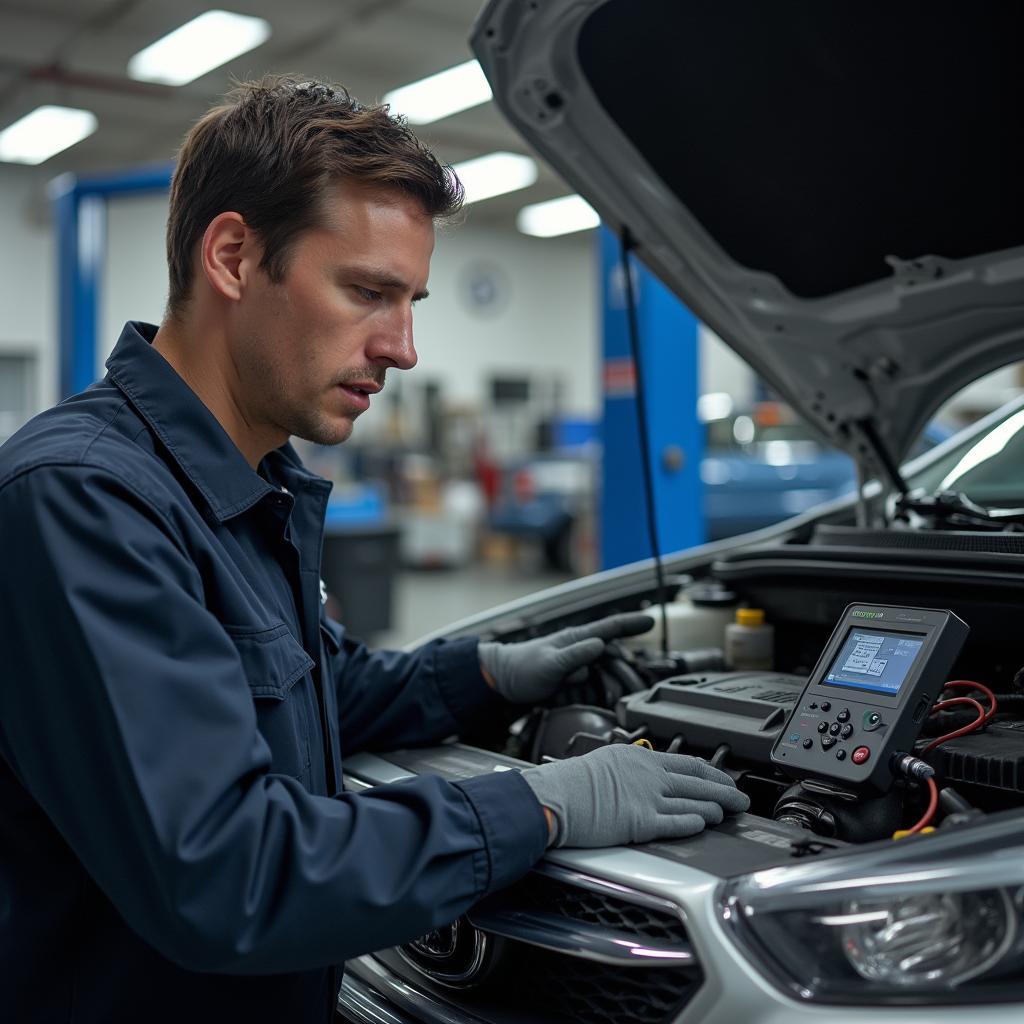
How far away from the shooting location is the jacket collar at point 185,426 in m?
1.15

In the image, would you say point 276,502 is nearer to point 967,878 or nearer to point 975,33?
point 967,878

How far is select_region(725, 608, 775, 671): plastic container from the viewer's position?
1.69 metres

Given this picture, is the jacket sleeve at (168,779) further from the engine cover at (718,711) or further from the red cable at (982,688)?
the red cable at (982,688)

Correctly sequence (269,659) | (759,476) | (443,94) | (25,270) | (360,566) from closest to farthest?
(269,659) < (360,566) < (759,476) < (443,94) < (25,270)

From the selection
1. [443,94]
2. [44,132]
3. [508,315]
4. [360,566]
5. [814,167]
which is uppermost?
[44,132]

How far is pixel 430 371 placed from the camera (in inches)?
524

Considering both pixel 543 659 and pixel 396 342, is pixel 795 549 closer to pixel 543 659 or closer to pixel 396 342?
pixel 543 659

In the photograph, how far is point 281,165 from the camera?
118 centimetres

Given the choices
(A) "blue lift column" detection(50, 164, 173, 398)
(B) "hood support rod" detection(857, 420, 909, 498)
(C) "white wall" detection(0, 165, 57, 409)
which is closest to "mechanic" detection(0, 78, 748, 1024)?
(B) "hood support rod" detection(857, 420, 909, 498)

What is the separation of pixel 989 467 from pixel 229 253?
4.75 feet

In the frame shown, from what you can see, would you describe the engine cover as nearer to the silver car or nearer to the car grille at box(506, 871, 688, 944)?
the silver car

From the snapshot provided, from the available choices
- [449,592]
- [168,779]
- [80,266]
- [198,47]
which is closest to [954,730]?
[168,779]

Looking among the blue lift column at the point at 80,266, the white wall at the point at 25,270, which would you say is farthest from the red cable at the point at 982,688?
the white wall at the point at 25,270

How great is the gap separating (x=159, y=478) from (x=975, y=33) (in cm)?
110
